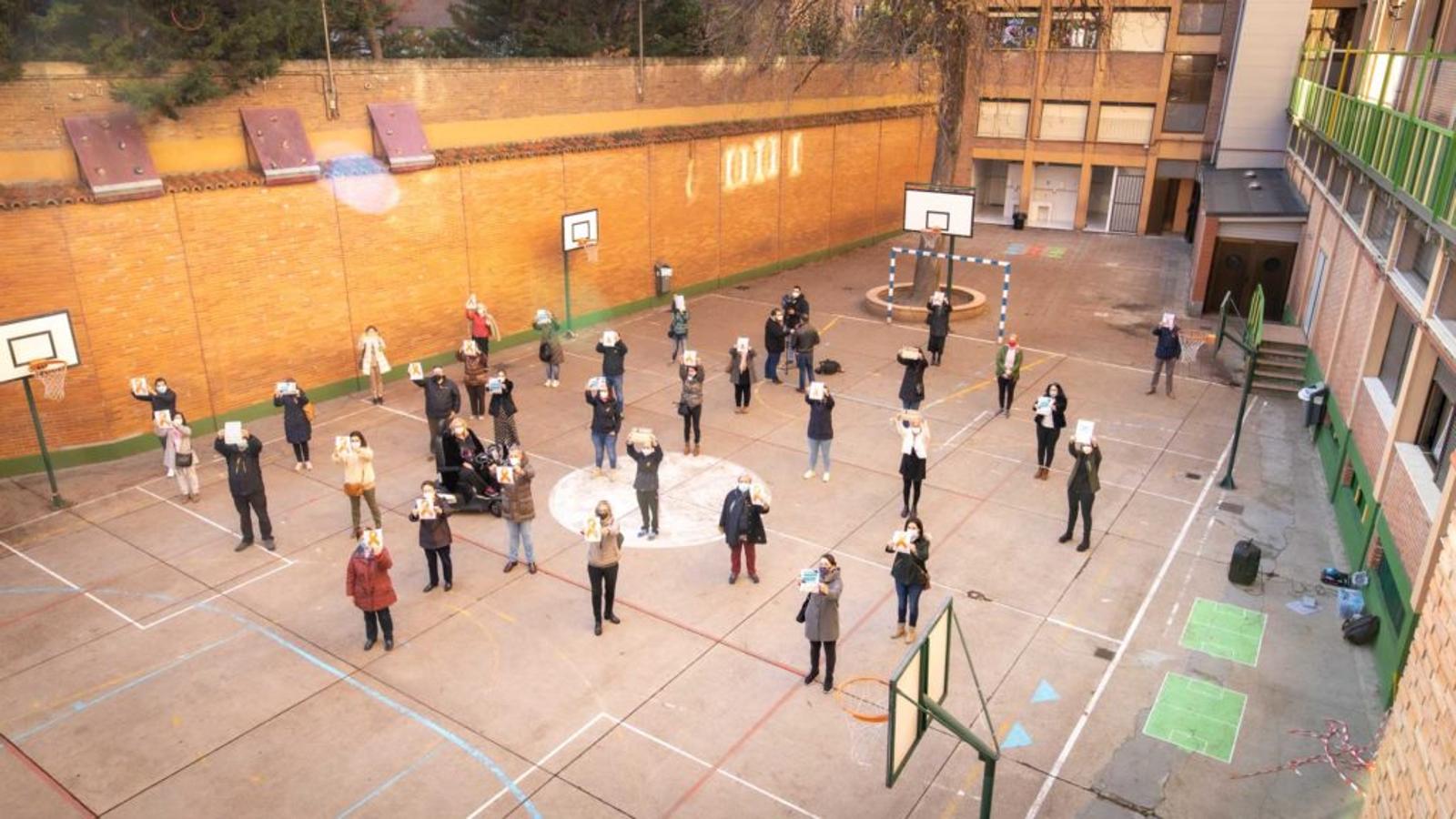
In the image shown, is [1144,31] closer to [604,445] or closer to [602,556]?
[604,445]

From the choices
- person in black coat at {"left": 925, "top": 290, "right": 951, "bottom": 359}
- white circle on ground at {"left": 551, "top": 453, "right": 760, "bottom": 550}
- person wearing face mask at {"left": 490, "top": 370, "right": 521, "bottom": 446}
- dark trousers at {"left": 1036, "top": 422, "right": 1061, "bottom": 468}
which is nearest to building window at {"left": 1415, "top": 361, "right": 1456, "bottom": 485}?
dark trousers at {"left": 1036, "top": 422, "right": 1061, "bottom": 468}

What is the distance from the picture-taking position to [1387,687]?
11102 mm

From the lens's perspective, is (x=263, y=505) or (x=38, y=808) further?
(x=263, y=505)

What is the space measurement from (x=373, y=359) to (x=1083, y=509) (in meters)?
13.8

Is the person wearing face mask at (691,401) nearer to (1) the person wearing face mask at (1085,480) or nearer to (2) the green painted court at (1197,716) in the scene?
(1) the person wearing face mask at (1085,480)

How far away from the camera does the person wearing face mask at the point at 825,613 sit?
35.2ft

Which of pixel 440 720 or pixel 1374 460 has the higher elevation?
pixel 1374 460

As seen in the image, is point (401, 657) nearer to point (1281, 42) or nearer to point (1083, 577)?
point (1083, 577)

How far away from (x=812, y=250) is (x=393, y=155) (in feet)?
56.3

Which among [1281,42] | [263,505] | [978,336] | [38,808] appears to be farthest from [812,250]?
[38,808]

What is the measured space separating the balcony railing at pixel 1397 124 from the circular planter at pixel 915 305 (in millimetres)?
9143

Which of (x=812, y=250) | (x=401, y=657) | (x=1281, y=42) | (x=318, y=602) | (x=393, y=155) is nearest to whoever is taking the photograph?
(x=401, y=657)

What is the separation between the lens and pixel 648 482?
1433 centimetres

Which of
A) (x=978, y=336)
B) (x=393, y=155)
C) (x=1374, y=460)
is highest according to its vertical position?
(x=393, y=155)
